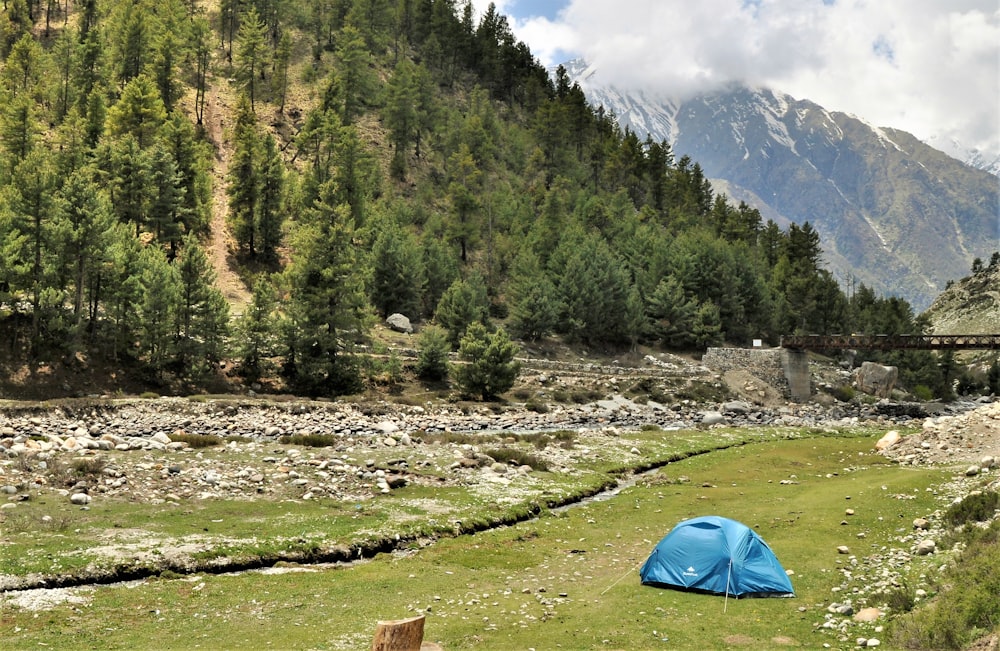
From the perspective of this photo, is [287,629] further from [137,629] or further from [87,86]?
[87,86]

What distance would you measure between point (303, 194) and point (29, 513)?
80301 millimetres

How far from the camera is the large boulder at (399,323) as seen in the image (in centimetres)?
9069

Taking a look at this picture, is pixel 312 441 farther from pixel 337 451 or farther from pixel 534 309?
pixel 534 309

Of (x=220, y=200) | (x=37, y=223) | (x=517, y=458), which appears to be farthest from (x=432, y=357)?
(x=220, y=200)

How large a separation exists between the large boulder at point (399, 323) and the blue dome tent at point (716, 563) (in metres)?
69.4

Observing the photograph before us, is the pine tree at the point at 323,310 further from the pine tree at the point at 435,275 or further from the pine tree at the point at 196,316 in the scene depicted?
the pine tree at the point at 435,275

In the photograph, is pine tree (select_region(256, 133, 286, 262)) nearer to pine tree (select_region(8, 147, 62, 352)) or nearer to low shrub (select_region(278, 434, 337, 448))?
pine tree (select_region(8, 147, 62, 352))

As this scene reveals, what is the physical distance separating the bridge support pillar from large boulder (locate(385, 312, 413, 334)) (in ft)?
157

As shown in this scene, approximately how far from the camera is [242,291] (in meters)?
90.7

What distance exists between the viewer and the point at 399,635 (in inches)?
350

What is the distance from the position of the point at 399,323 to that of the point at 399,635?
83077mm

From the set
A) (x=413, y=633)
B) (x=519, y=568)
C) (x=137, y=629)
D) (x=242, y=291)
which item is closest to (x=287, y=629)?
(x=137, y=629)

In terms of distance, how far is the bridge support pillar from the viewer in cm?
9525

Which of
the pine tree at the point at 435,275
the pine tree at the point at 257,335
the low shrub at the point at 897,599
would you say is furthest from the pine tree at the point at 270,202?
the low shrub at the point at 897,599
